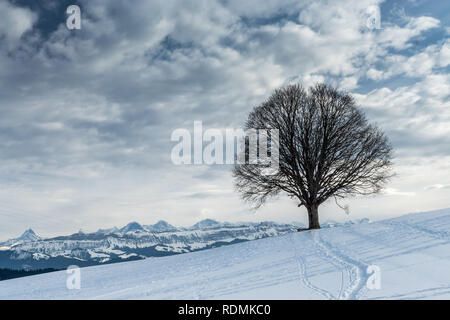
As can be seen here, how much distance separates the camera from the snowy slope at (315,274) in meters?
9.02

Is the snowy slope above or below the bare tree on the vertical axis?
below

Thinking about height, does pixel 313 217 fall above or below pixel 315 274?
above

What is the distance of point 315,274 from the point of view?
10961mm

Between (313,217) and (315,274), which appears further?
(313,217)

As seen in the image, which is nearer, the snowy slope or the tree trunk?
the snowy slope

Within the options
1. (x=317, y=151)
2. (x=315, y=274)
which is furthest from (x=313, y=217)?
(x=315, y=274)

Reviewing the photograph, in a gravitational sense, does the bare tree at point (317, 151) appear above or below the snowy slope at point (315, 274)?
above

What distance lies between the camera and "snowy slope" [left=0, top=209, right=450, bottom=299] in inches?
355

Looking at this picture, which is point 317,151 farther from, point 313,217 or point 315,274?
point 315,274

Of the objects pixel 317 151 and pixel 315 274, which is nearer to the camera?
pixel 315 274
